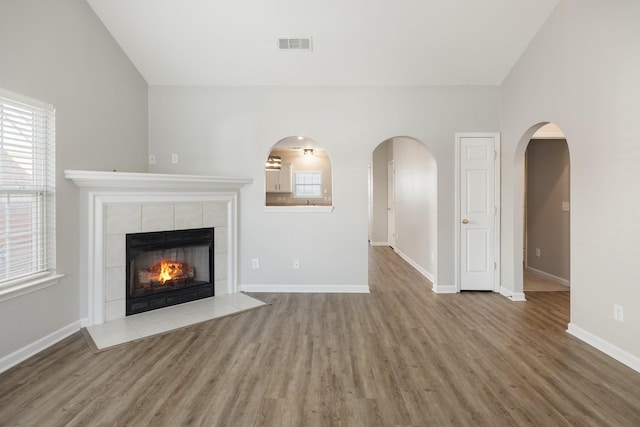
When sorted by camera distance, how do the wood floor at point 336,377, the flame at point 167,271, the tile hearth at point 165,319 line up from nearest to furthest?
1. the wood floor at point 336,377
2. the tile hearth at point 165,319
3. the flame at point 167,271


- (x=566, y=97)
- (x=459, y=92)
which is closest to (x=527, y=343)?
(x=566, y=97)

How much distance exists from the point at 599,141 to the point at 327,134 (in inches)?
108

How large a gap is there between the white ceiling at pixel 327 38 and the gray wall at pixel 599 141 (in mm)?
531

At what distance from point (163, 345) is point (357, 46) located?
3.60 metres

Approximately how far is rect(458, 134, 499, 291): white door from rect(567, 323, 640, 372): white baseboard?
1.28 m

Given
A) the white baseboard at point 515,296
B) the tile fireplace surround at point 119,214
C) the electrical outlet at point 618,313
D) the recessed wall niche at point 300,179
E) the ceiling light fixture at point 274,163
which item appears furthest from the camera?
the recessed wall niche at point 300,179

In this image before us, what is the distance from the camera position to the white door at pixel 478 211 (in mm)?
4137

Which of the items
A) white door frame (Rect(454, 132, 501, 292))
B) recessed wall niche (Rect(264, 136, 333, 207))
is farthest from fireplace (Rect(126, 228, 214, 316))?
recessed wall niche (Rect(264, 136, 333, 207))

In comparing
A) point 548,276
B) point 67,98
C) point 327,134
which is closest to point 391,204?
point 548,276

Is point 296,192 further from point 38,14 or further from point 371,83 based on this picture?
point 38,14

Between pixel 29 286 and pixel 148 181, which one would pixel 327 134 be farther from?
pixel 29 286

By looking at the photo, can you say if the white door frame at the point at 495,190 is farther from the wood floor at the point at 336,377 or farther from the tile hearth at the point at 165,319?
the tile hearth at the point at 165,319

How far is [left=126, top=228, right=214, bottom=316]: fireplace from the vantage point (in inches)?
134

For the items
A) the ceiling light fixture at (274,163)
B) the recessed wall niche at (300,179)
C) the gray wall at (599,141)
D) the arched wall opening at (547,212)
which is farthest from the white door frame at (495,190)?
the ceiling light fixture at (274,163)
